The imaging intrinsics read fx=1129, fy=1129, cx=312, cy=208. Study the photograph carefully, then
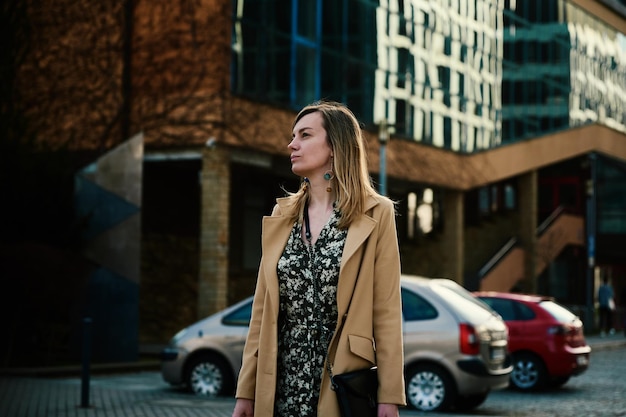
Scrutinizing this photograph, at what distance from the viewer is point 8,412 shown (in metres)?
12.8

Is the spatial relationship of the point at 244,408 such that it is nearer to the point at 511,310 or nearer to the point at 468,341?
the point at 468,341

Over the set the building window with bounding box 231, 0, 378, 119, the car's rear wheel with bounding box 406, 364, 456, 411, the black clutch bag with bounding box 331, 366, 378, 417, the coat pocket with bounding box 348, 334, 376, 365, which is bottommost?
the car's rear wheel with bounding box 406, 364, 456, 411

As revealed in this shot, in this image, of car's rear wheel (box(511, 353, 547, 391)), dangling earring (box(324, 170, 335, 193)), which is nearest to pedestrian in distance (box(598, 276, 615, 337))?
car's rear wheel (box(511, 353, 547, 391))

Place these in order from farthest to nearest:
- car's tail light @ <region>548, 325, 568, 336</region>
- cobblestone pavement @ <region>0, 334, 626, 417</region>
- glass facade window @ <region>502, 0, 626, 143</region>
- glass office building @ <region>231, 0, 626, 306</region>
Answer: glass facade window @ <region>502, 0, 626, 143</region> → glass office building @ <region>231, 0, 626, 306</region> → car's tail light @ <region>548, 325, 568, 336</region> → cobblestone pavement @ <region>0, 334, 626, 417</region>

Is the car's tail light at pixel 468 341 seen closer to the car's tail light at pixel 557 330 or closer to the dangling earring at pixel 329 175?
the car's tail light at pixel 557 330

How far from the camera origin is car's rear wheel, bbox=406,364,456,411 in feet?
43.1

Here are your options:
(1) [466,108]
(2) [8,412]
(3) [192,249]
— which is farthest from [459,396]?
(1) [466,108]

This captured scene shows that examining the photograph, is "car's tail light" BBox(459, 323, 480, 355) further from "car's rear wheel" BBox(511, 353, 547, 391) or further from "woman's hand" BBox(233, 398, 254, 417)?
"woman's hand" BBox(233, 398, 254, 417)

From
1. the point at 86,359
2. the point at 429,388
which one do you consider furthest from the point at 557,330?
the point at 86,359

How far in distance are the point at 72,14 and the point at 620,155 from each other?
34774mm

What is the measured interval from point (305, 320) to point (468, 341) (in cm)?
942

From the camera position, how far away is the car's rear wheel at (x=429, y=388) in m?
13.1

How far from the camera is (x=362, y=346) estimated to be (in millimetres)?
3842

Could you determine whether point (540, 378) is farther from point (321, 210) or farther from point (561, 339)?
point (321, 210)
